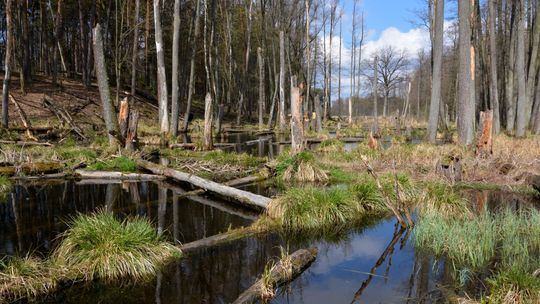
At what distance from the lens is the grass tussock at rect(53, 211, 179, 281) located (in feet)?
17.2

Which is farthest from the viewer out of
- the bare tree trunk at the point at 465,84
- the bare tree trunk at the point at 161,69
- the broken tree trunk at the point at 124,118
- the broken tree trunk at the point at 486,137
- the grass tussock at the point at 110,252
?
the bare tree trunk at the point at 161,69

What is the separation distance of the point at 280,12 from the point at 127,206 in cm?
2623

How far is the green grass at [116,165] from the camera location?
1230 centimetres

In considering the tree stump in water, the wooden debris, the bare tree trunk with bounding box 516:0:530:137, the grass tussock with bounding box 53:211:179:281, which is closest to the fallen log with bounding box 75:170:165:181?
the grass tussock with bounding box 53:211:179:281

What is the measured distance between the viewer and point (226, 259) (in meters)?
6.05

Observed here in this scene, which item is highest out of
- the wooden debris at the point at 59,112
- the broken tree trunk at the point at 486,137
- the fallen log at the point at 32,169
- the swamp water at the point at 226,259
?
the wooden debris at the point at 59,112

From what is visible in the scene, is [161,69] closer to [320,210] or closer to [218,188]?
[218,188]

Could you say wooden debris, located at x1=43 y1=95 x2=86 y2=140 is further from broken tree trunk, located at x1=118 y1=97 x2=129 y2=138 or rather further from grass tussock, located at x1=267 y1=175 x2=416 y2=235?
grass tussock, located at x1=267 y1=175 x2=416 y2=235

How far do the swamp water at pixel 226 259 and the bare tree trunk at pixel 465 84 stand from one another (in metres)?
7.05

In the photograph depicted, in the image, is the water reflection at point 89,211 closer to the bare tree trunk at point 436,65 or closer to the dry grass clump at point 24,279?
the dry grass clump at point 24,279

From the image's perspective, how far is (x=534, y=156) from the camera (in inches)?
510

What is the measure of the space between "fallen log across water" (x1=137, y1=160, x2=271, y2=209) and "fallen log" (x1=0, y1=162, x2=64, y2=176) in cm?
246

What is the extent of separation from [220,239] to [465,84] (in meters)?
13.1

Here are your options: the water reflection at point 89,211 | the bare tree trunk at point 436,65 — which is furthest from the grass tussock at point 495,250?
the bare tree trunk at point 436,65
